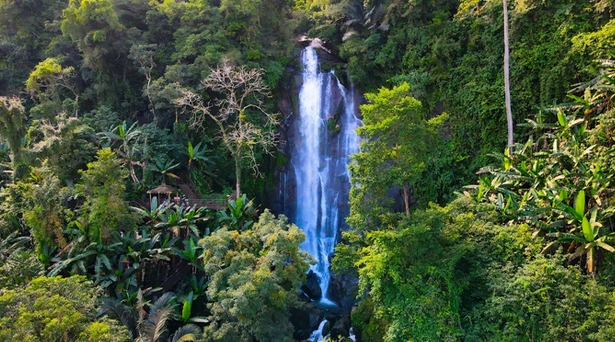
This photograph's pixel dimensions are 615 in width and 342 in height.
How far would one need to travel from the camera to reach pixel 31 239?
1392 centimetres

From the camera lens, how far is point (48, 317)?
27.1 ft

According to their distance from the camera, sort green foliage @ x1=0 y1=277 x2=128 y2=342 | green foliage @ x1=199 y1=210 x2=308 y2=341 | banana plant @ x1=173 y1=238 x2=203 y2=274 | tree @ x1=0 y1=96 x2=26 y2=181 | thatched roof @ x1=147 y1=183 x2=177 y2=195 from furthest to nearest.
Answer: thatched roof @ x1=147 y1=183 x2=177 y2=195 < tree @ x1=0 y1=96 x2=26 y2=181 < banana plant @ x1=173 y1=238 x2=203 y2=274 < green foliage @ x1=199 y1=210 x2=308 y2=341 < green foliage @ x1=0 y1=277 x2=128 y2=342

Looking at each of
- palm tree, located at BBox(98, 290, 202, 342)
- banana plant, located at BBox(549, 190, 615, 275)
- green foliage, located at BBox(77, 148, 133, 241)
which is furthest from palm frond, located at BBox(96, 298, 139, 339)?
banana plant, located at BBox(549, 190, 615, 275)

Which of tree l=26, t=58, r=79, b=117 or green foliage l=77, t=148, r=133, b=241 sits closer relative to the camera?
green foliage l=77, t=148, r=133, b=241

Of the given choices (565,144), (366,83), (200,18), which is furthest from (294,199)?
(565,144)

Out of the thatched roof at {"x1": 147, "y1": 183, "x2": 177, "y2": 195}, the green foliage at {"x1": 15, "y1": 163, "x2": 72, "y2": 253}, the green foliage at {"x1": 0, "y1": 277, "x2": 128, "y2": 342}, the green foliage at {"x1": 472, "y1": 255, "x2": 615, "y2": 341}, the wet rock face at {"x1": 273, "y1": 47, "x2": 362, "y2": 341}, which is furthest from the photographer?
the wet rock face at {"x1": 273, "y1": 47, "x2": 362, "y2": 341}

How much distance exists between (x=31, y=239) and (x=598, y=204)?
17630mm

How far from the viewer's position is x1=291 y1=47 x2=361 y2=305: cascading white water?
59.3 ft

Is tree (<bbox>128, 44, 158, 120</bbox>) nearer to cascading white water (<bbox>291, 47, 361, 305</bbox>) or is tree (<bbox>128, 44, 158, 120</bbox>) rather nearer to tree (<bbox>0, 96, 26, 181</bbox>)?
tree (<bbox>0, 96, 26, 181</bbox>)

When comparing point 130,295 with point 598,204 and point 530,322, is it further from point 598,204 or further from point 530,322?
point 598,204

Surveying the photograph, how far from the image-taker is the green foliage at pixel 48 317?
7930 mm

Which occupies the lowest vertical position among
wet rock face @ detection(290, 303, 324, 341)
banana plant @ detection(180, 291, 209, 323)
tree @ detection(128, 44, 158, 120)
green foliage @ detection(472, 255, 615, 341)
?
wet rock face @ detection(290, 303, 324, 341)

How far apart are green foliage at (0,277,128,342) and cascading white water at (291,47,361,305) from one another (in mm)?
10034

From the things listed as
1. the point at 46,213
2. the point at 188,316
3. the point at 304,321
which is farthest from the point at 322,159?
the point at 46,213
